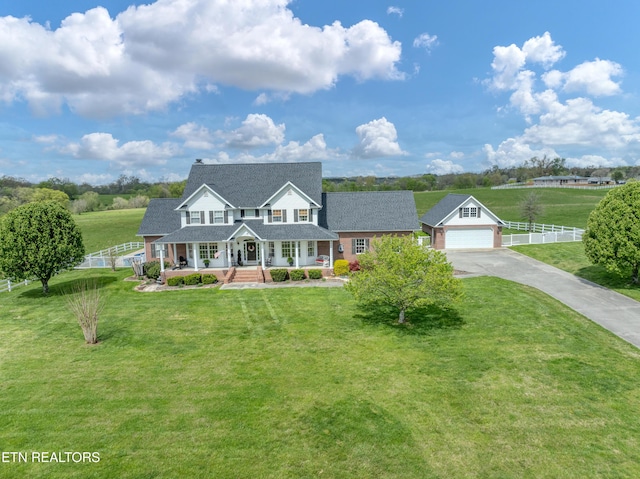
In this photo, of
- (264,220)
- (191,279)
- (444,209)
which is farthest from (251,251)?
(444,209)

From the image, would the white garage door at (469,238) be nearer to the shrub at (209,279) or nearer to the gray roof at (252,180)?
the gray roof at (252,180)

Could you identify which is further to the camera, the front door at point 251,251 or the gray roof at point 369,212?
the gray roof at point 369,212

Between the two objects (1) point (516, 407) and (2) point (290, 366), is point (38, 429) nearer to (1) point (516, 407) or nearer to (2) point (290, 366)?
(2) point (290, 366)

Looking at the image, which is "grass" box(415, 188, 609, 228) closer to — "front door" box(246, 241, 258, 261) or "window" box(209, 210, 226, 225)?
"front door" box(246, 241, 258, 261)

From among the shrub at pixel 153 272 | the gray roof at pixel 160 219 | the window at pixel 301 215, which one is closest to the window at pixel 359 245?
the window at pixel 301 215

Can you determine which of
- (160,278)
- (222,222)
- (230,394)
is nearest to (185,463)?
(230,394)

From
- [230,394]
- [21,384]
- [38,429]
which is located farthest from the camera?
[21,384]

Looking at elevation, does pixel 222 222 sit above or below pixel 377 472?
above
